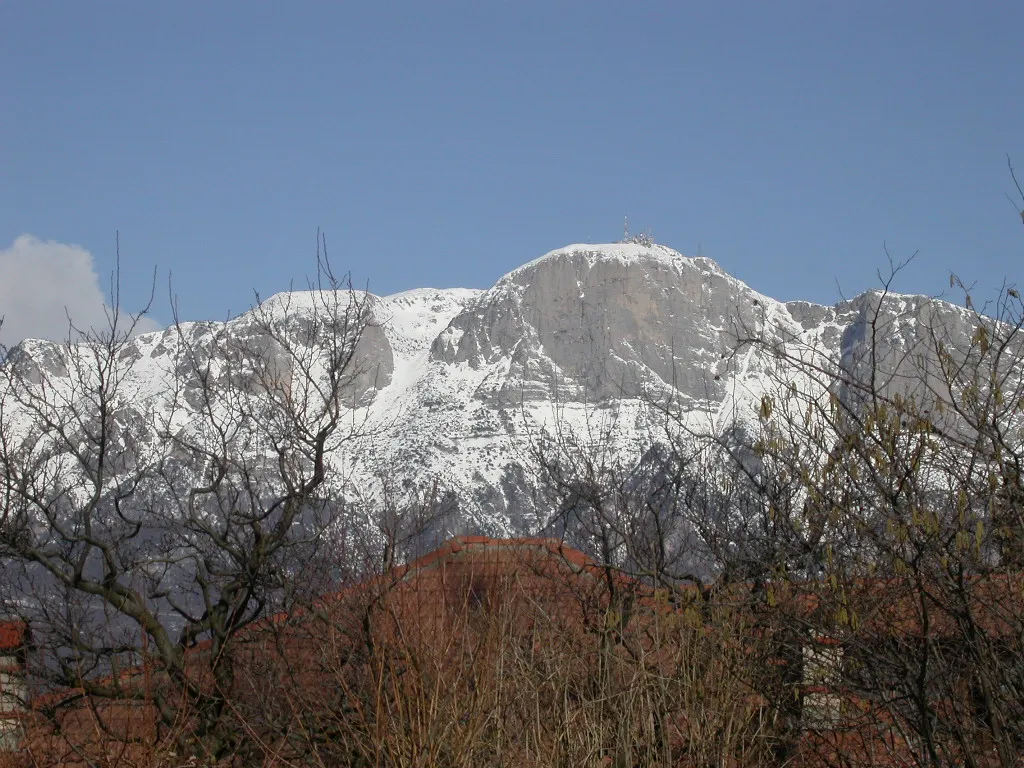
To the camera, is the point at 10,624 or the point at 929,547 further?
the point at 10,624

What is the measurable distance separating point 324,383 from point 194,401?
496cm

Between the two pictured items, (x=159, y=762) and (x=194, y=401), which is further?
(x=194, y=401)

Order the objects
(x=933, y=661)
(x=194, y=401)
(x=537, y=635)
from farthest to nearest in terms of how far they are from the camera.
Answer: (x=194, y=401) < (x=537, y=635) < (x=933, y=661)

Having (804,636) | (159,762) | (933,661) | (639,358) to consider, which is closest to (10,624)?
(159,762)

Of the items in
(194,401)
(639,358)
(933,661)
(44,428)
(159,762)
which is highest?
(639,358)

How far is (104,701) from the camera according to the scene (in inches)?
346

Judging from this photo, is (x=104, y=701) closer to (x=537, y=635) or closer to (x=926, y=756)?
A: (x=537, y=635)

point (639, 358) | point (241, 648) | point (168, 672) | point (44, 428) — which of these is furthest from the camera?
point (639, 358)

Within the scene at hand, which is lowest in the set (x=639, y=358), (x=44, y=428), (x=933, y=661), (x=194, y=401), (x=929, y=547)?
(x=933, y=661)

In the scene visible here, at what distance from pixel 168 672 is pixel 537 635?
12.5ft

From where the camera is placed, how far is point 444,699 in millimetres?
4805

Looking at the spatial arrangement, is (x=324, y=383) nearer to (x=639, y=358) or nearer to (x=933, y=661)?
(x=933, y=661)

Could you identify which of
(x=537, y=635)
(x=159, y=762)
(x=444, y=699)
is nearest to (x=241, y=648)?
(x=159, y=762)

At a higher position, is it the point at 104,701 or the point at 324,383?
the point at 324,383
